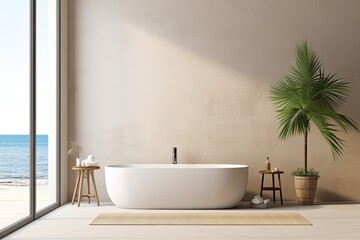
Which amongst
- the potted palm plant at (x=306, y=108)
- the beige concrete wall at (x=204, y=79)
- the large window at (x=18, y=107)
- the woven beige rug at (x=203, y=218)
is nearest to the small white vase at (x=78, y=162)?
the beige concrete wall at (x=204, y=79)

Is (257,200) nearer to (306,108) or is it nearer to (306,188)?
(306,188)

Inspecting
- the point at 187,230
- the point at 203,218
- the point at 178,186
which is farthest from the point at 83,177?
the point at 187,230

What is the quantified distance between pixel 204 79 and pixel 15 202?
722 cm

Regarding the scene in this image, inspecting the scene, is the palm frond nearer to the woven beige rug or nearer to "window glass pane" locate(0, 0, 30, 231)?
the woven beige rug

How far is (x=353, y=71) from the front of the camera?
27.3 ft

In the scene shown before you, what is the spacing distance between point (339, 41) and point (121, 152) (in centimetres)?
303

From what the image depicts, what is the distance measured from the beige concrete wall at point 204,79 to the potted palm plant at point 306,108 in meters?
0.24

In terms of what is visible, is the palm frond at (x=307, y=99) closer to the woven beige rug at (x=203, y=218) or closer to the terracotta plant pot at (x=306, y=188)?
the terracotta plant pot at (x=306, y=188)

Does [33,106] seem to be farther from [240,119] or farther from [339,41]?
[339,41]

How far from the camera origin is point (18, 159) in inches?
634

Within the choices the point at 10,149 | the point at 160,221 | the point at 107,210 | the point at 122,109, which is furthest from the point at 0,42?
the point at 160,221

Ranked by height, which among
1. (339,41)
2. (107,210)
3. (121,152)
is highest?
(339,41)

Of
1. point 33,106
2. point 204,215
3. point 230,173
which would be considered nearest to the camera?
point 33,106

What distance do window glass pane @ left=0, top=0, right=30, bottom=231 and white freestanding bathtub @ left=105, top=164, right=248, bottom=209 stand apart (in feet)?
28.6
